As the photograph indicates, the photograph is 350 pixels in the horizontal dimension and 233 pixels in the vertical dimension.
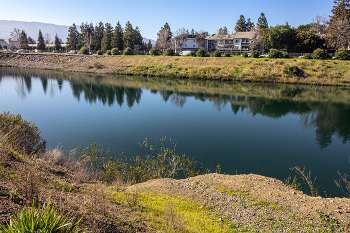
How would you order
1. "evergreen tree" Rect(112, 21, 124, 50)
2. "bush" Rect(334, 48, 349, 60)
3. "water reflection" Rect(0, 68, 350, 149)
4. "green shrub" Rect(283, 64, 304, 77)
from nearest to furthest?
"water reflection" Rect(0, 68, 350, 149)
"green shrub" Rect(283, 64, 304, 77)
"bush" Rect(334, 48, 349, 60)
"evergreen tree" Rect(112, 21, 124, 50)

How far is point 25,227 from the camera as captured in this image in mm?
3775

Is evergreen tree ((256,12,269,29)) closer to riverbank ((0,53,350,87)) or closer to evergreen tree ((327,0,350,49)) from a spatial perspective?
evergreen tree ((327,0,350,49))

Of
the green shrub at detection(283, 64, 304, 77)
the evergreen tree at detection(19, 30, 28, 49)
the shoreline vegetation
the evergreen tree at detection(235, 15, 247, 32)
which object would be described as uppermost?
the evergreen tree at detection(235, 15, 247, 32)

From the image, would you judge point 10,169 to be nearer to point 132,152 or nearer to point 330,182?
point 132,152

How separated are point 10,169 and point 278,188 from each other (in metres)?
10.2

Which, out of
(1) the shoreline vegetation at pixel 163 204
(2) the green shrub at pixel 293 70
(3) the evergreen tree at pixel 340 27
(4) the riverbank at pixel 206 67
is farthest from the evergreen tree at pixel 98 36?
(1) the shoreline vegetation at pixel 163 204

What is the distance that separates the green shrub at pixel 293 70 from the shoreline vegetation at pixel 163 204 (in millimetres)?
44016

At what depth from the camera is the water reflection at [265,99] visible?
22.5m

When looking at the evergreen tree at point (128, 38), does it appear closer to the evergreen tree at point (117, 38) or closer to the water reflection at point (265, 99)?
the evergreen tree at point (117, 38)

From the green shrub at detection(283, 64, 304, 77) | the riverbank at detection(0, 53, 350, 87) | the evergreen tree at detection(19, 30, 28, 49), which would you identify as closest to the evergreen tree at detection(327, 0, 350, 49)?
the riverbank at detection(0, 53, 350, 87)

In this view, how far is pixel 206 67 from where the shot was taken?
54.1 m

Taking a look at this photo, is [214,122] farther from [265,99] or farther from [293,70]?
[293,70]

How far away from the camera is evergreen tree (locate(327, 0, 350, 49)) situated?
56406 millimetres

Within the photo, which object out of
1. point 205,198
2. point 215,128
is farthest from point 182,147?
point 205,198
